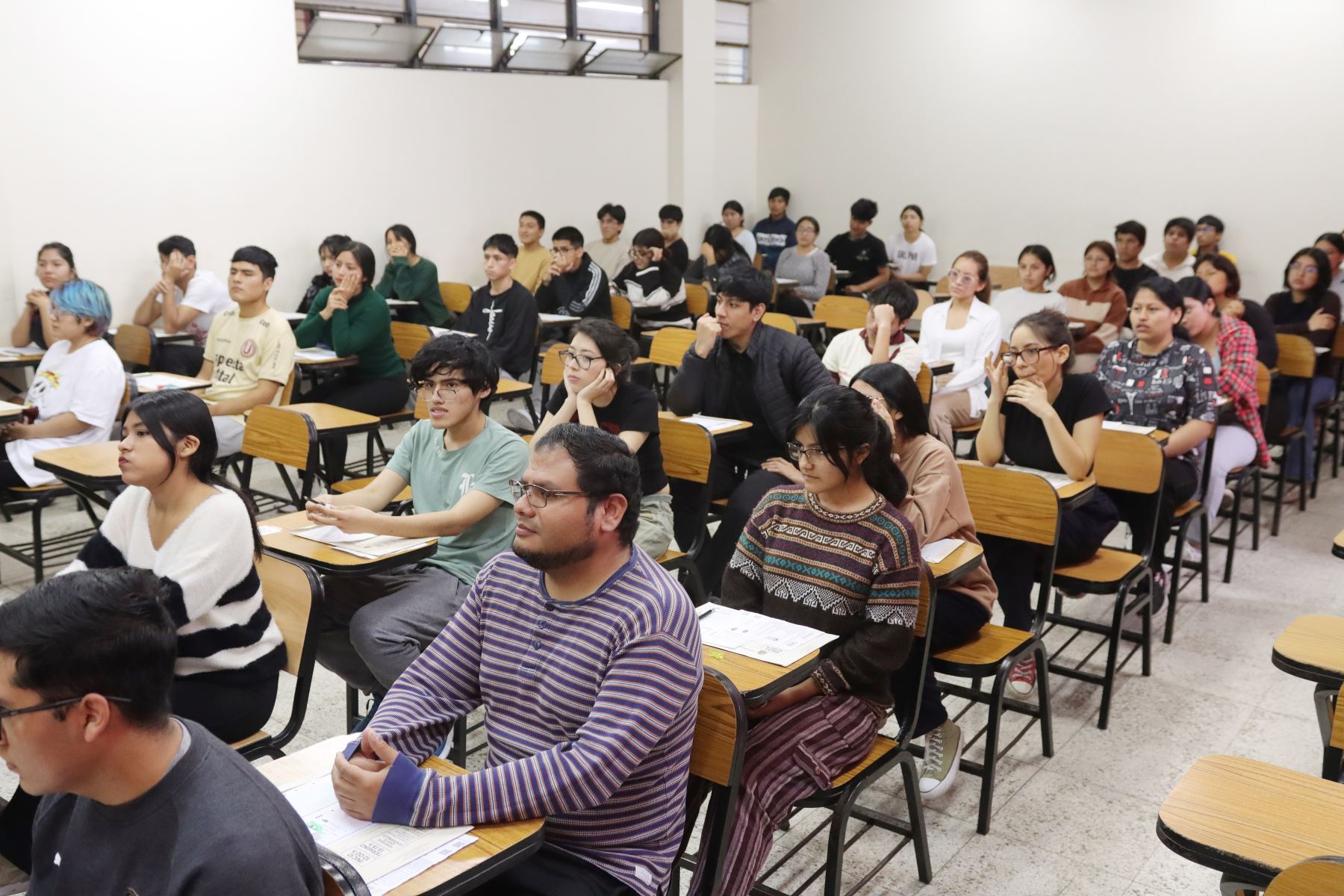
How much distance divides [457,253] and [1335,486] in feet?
19.3

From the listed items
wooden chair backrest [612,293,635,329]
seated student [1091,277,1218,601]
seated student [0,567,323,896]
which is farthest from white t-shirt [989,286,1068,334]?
seated student [0,567,323,896]

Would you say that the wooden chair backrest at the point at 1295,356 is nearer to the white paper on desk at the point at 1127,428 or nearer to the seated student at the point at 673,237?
the white paper on desk at the point at 1127,428

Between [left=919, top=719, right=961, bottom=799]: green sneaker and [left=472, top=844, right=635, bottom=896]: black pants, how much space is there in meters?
1.34

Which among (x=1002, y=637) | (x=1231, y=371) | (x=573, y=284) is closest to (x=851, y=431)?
(x=1002, y=637)

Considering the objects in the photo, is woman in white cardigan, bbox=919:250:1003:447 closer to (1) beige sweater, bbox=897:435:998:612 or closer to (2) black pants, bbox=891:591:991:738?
(1) beige sweater, bbox=897:435:998:612

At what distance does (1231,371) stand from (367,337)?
3817 millimetres

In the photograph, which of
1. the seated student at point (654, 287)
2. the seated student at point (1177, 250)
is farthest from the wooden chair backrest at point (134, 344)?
the seated student at point (1177, 250)

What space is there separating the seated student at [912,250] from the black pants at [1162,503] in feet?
18.0

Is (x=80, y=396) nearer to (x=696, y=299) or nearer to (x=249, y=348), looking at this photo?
(x=249, y=348)

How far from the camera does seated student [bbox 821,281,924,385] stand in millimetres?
4762

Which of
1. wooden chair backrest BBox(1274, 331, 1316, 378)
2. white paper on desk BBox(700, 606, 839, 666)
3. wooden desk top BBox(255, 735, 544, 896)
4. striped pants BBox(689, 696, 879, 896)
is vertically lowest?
striped pants BBox(689, 696, 879, 896)

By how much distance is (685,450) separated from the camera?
144 inches

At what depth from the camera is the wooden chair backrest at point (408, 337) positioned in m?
5.59

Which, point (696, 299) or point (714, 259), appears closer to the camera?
point (696, 299)
